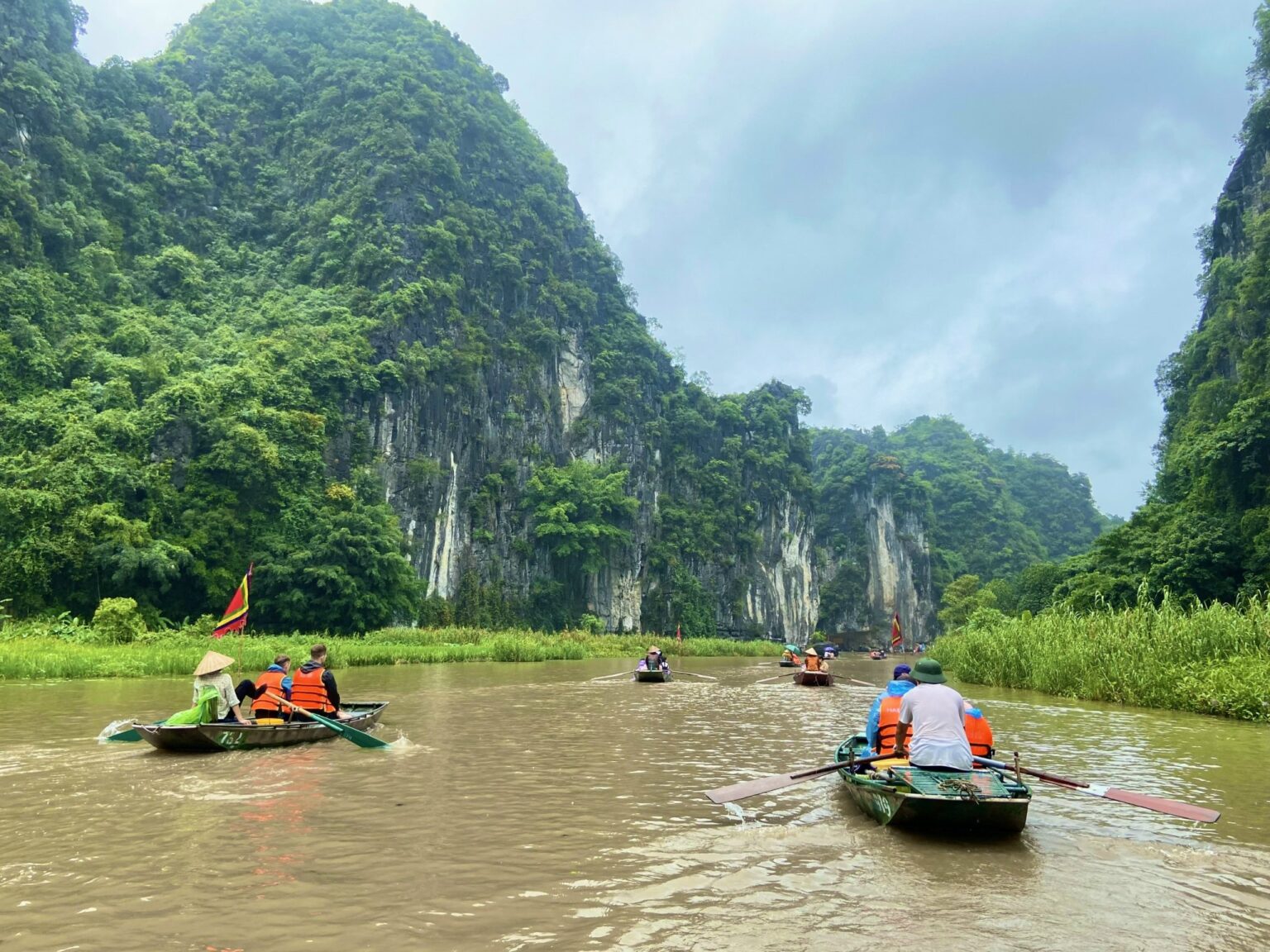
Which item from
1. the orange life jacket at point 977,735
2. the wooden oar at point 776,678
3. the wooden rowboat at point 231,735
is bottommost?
the wooden oar at point 776,678

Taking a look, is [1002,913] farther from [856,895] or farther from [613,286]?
[613,286]

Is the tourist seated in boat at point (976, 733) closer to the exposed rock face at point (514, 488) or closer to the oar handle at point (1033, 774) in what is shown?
the oar handle at point (1033, 774)

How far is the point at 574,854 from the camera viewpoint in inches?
216

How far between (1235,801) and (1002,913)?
14.8 ft

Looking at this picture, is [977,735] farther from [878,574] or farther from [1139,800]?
[878,574]

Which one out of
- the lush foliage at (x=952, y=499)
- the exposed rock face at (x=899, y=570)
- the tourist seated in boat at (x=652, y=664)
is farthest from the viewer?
the lush foliage at (x=952, y=499)

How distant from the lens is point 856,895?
15.6 feet

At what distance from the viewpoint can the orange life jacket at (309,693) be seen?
10.3 metres

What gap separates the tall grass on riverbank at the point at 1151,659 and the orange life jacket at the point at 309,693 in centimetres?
1362

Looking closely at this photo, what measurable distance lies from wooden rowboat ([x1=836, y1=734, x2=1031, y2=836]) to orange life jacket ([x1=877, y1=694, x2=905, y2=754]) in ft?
3.42

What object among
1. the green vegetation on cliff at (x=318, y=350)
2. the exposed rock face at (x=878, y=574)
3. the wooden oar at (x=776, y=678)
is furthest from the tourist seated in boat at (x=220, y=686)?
the exposed rock face at (x=878, y=574)

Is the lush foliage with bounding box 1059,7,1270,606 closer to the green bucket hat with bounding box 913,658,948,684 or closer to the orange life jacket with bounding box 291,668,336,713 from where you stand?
the green bucket hat with bounding box 913,658,948,684

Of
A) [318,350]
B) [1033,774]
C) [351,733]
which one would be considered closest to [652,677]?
[351,733]

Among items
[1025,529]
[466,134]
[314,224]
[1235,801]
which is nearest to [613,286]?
[466,134]
